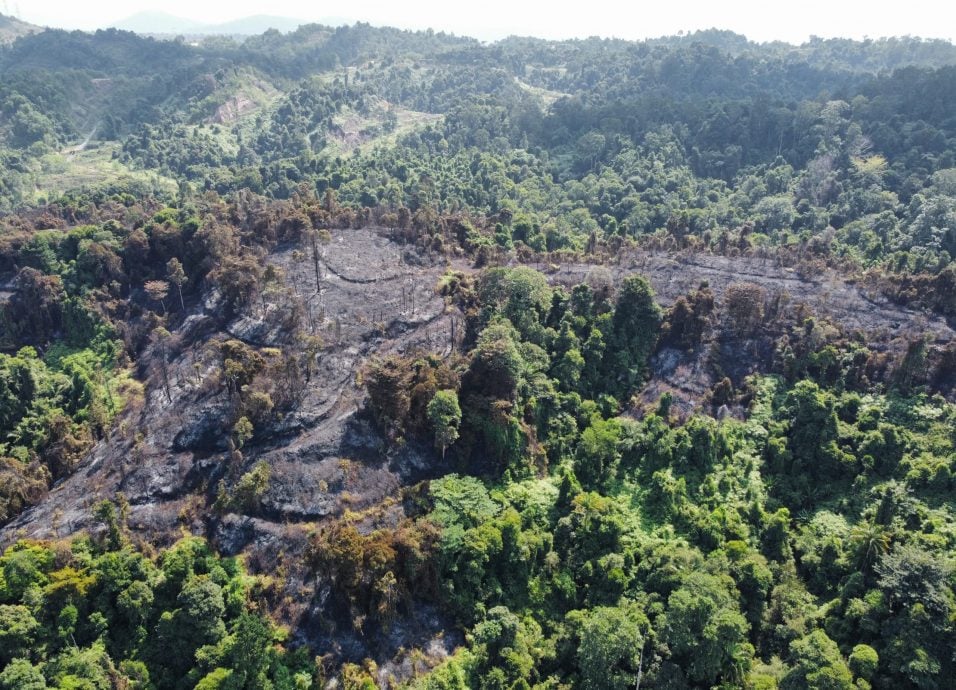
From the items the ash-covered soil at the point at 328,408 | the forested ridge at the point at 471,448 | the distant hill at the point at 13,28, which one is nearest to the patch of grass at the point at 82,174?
the forested ridge at the point at 471,448

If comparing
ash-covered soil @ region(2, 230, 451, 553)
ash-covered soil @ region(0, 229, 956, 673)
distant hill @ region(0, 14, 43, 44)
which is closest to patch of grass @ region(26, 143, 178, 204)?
ash-covered soil @ region(0, 229, 956, 673)

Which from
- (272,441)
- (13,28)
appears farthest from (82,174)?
(13,28)

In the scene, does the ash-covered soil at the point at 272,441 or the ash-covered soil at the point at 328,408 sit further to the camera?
the ash-covered soil at the point at 272,441

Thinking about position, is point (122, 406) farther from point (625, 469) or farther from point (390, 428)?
point (625, 469)

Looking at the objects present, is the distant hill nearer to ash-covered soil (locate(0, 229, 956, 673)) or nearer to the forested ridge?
the forested ridge

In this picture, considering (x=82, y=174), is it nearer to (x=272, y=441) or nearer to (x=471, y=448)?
(x=272, y=441)

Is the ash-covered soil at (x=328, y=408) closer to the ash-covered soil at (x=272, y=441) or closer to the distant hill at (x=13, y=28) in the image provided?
the ash-covered soil at (x=272, y=441)

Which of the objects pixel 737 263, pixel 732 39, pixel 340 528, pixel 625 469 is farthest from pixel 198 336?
pixel 732 39
